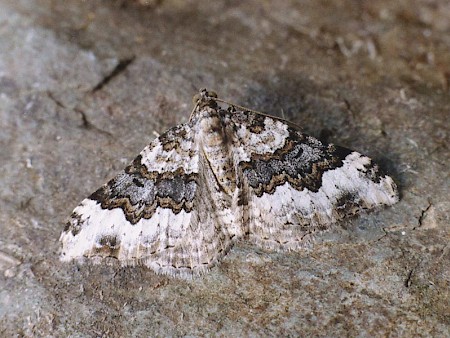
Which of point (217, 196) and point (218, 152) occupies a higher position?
point (218, 152)

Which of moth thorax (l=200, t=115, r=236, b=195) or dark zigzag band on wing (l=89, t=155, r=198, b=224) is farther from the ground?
moth thorax (l=200, t=115, r=236, b=195)

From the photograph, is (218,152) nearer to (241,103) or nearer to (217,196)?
(217,196)

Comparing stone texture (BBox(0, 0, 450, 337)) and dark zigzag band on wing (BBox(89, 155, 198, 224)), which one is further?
dark zigzag band on wing (BBox(89, 155, 198, 224))

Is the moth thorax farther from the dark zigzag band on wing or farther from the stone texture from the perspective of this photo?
the stone texture

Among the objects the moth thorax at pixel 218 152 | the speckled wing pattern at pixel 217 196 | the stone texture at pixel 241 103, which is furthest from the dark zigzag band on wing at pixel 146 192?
the stone texture at pixel 241 103

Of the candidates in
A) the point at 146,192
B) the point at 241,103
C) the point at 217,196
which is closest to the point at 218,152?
the point at 217,196

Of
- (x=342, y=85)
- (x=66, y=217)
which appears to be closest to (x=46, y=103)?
(x=66, y=217)

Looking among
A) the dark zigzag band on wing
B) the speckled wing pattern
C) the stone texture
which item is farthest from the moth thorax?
the stone texture

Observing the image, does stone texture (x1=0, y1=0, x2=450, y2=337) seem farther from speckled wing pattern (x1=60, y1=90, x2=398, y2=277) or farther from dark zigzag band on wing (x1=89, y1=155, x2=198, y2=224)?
dark zigzag band on wing (x1=89, y1=155, x2=198, y2=224)
